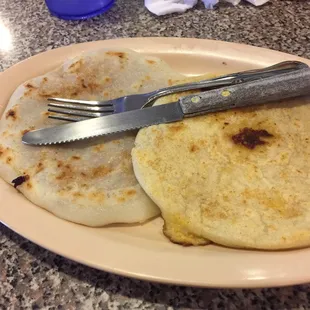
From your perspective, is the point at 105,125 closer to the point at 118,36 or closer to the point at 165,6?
the point at 118,36

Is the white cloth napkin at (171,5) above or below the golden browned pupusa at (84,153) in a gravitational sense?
below

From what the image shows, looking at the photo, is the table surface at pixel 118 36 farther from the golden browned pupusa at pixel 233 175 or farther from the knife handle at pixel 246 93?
the knife handle at pixel 246 93

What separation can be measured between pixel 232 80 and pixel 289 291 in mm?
459

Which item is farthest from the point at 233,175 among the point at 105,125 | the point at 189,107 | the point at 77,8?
the point at 77,8

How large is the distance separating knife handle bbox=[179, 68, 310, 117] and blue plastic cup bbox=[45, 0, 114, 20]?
76cm

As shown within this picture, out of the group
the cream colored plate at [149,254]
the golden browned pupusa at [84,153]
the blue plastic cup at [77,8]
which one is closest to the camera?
the cream colored plate at [149,254]

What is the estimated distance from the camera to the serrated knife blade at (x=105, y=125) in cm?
84

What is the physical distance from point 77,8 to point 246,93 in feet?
2.75

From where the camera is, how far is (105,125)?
85 cm

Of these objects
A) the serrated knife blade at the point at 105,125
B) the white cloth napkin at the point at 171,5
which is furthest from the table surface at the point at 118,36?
the serrated knife blade at the point at 105,125

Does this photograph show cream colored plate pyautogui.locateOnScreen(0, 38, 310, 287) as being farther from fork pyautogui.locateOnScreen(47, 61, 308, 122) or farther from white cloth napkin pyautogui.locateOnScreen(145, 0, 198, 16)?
white cloth napkin pyautogui.locateOnScreen(145, 0, 198, 16)

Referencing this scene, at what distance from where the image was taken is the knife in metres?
0.85

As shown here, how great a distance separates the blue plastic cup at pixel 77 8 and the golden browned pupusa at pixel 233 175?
0.79 metres

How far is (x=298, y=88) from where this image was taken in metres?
0.86
